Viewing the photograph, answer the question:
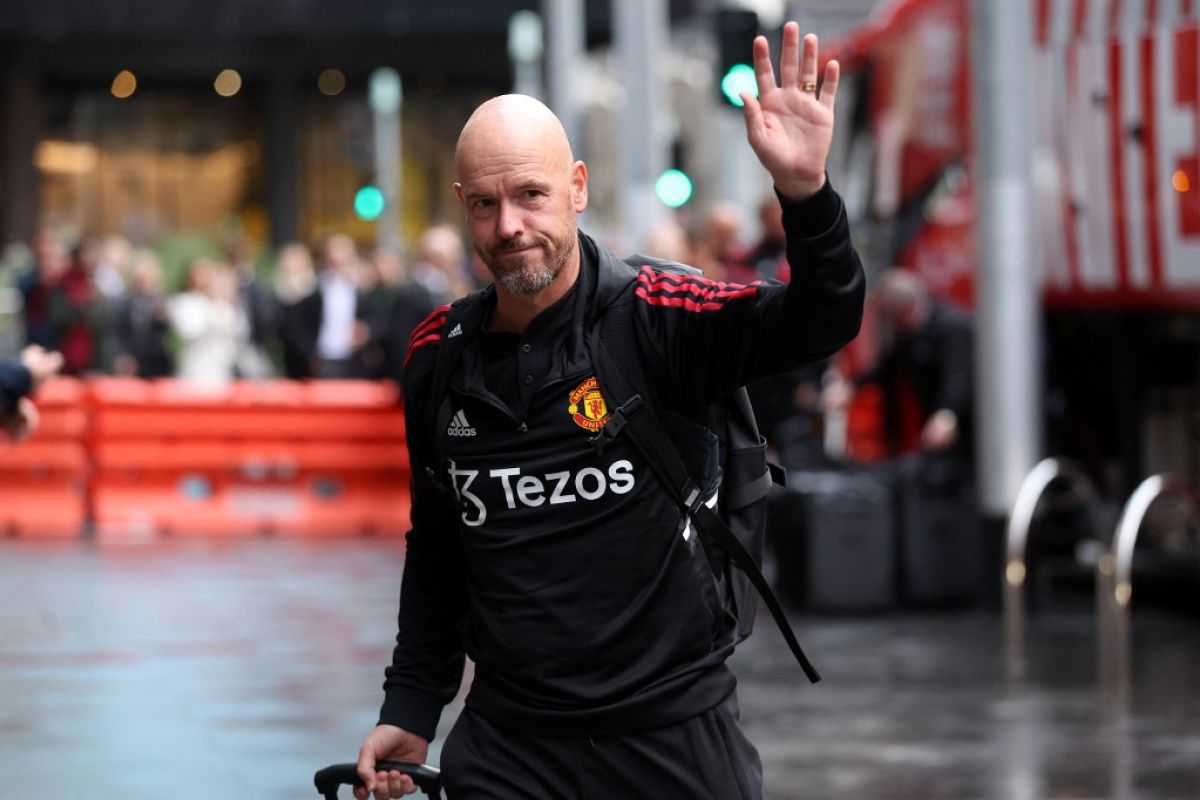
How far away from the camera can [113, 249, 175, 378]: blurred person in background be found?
2384 cm

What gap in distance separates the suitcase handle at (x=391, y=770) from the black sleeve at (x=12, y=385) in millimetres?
2019

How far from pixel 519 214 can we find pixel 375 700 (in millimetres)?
6370

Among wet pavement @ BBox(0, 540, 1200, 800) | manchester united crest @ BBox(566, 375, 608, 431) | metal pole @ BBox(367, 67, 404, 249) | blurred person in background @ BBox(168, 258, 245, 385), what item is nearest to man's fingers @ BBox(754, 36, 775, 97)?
manchester united crest @ BBox(566, 375, 608, 431)

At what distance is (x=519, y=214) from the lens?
159 inches

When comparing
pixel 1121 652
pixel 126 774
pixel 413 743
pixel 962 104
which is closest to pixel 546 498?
pixel 413 743

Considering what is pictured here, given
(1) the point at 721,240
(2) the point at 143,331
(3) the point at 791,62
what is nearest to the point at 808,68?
(3) the point at 791,62

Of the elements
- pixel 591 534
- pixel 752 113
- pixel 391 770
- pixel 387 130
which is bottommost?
pixel 391 770

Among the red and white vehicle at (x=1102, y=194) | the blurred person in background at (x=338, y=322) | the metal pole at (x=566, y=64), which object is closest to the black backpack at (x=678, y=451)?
the red and white vehicle at (x=1102, y=194)

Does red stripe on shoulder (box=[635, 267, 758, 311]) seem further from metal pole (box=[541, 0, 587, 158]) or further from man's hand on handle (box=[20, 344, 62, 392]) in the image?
metal pole (box=[541, 0, 587, 158])

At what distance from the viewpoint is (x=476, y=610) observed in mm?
4207

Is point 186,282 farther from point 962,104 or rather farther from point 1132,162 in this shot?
point 1132,162

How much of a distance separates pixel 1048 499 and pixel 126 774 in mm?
6879

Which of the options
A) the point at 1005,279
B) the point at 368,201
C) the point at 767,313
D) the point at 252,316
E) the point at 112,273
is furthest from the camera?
the point at 368,201

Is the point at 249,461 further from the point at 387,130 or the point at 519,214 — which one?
the point at 387,130
